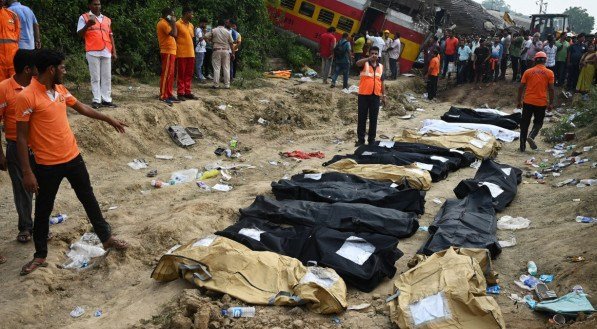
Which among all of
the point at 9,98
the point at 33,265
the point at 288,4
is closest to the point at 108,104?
the point at 9,98

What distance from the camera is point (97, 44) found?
7719 mm

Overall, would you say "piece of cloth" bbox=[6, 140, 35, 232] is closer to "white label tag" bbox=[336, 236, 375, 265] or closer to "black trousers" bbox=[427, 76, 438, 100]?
"white label tag" bbox=[336, 236, 375, 265]

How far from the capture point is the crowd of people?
565 inches

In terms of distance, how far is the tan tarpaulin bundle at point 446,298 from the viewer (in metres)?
3.41

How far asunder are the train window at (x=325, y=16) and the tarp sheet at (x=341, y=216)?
1315 cm

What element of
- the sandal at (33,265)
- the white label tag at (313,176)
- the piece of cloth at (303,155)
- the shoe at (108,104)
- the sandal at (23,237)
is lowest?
the sandal at (33,265)

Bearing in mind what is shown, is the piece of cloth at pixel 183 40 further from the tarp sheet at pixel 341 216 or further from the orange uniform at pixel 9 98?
the orange uniform at pixel 9 98

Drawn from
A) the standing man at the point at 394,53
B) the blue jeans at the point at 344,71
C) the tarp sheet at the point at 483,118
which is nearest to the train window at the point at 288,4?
the standing man at the point at 394,53

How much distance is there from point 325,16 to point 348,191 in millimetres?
12638

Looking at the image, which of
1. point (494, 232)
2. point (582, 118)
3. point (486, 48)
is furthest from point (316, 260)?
point (486, 48)

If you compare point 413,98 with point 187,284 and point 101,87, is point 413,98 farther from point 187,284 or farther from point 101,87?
point 187,284

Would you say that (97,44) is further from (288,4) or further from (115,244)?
(288,4)

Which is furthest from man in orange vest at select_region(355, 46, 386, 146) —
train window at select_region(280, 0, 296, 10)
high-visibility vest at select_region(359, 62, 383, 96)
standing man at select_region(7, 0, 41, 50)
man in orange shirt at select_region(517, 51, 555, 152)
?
train window at select_region(280, 0, 296, 10)

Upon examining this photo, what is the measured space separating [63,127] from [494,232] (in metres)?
4.22
